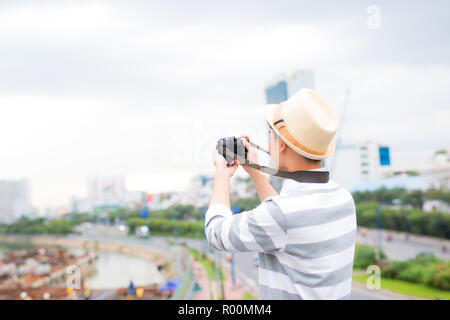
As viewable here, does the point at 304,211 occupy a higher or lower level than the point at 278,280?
higher

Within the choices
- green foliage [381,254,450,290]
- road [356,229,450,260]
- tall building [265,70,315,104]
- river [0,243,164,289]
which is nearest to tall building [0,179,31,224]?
river [0,243,164,289]

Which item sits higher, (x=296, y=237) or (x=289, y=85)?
(x=289, y=85)

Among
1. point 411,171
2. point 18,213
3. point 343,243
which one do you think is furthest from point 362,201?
point 18,213

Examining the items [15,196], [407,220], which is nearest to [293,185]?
[407,220]

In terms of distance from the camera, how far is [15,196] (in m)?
38.3

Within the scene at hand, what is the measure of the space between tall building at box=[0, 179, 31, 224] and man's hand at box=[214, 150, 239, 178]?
132 ft

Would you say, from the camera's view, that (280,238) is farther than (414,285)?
No

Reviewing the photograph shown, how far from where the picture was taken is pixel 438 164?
21469 millimetres

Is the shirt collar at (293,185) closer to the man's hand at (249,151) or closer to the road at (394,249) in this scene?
the man's hand at (249,151)

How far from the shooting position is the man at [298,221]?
84 centimetres

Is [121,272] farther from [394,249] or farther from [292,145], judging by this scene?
[292,145]

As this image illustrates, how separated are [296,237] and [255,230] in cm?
8
